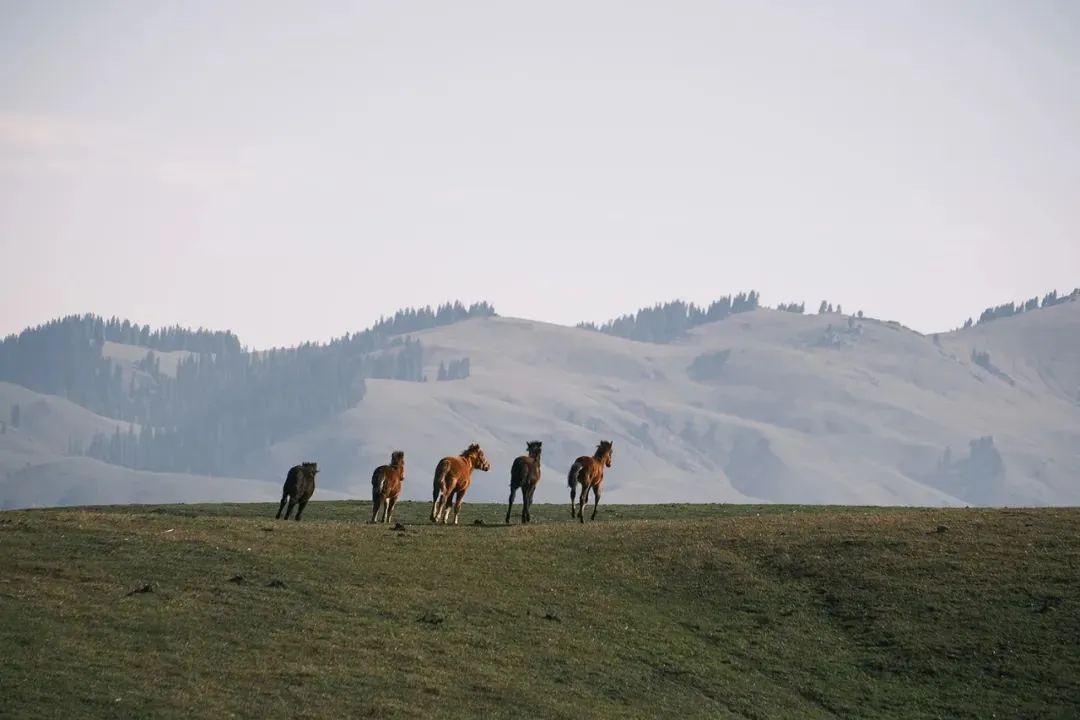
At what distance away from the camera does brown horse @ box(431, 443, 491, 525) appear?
45.9 metres

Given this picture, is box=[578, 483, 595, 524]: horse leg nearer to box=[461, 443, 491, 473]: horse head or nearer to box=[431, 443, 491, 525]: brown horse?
box=[461, 443, 491, 473]: horse head

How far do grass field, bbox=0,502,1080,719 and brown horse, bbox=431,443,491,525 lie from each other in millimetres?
1314

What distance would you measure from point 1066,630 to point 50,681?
24.2 metres

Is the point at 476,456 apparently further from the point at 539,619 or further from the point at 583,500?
the point at 539,619

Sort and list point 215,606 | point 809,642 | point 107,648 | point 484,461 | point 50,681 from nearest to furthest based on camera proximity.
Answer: point 50,681 → point 107,648 → point 215,606 → point 809,642 → point 484,461

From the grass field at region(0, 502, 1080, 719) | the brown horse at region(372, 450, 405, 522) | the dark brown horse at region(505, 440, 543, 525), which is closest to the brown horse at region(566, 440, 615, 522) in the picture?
the dark brown horse at region(505, 440, 543, 525)

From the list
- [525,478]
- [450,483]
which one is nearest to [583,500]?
[525,478]

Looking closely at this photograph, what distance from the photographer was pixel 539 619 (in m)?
36.0

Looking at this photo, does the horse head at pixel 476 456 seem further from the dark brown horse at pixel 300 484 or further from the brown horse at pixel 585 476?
the dark brown horse at pixel 300 484

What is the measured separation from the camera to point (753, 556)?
4238 centimetres

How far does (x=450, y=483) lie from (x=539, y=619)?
10.7 meters

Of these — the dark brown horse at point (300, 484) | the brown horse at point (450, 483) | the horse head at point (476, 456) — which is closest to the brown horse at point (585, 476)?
the horse head at point (476, 456)

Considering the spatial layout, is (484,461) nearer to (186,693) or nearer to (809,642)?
(809,642)

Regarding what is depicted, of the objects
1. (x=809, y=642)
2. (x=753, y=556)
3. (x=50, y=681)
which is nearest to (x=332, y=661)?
(x=50, y=681)
